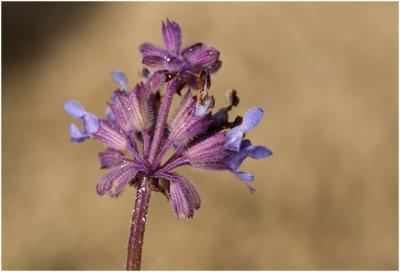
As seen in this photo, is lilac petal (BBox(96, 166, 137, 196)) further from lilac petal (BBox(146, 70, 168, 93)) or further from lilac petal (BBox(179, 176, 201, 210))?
lilac petal (BBox(146, 70, 168, 93))

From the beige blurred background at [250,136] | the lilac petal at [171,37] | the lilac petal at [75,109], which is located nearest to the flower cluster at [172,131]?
the lilac petal at [171,37]

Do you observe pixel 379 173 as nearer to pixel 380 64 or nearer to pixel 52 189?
pixel 380 64

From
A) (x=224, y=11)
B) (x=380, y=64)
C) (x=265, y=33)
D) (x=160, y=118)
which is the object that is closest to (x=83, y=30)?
(x=224, y=11)

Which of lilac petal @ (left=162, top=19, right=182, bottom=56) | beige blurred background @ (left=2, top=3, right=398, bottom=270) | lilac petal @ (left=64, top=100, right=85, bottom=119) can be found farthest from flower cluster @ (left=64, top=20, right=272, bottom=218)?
beige blurred background @ (left=2, top=3, right=398, bottom=270)

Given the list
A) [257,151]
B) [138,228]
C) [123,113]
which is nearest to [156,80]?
[123,113]

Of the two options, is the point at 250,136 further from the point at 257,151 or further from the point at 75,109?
the point at 257,151

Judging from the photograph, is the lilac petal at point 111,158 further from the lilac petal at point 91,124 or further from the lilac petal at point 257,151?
the lilac petal at point 257,151

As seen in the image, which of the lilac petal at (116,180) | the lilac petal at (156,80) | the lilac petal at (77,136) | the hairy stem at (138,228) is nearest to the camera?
the hairy stem at (138,228)
